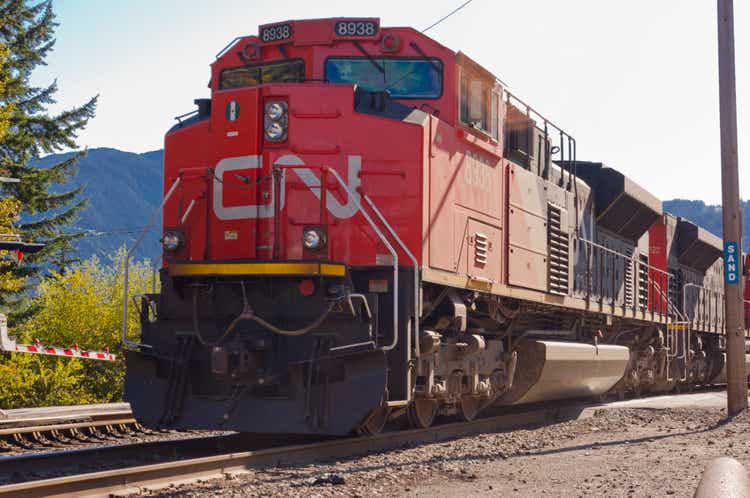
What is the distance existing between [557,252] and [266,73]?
15.9ft

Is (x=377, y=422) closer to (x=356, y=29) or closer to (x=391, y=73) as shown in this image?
(x=391, y=73)

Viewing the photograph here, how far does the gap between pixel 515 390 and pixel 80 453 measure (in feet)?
17.6

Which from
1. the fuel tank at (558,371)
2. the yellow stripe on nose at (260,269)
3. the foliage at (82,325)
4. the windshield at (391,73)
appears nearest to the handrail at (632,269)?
the fuel tank at (558,371)

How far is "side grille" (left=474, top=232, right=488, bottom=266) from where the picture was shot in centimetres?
942

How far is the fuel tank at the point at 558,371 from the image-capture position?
10923mm

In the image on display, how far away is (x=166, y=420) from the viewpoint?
26.3 ft

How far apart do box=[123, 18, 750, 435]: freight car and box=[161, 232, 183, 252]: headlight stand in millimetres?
13

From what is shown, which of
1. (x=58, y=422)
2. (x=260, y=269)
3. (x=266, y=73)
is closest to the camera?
(x=260, y=269)

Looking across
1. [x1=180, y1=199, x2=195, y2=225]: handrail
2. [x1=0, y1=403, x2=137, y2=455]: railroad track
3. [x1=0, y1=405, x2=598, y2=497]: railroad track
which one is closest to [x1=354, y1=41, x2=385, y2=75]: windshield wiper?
[x1=180, y1=199, x2=195, y2=225]: handrail

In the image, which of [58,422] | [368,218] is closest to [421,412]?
[368,218]

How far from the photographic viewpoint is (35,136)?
3000cm

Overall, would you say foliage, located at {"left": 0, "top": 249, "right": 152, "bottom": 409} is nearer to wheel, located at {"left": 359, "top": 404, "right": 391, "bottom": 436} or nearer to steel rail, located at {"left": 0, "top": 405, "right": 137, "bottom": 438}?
steel rail, located at {"left": 0, "top": 405, "right": 137, "bottom": 438}

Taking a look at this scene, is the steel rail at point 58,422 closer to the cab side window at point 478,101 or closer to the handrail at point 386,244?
the handrail at point 386,244

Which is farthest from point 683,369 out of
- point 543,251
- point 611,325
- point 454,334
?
point 454,334
